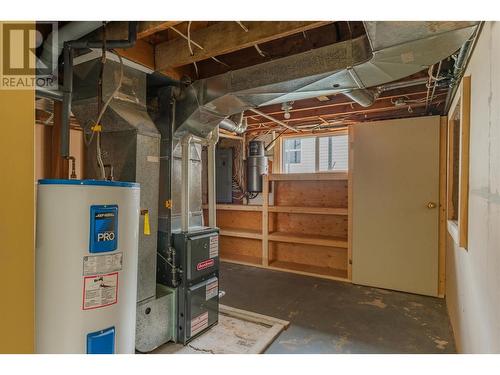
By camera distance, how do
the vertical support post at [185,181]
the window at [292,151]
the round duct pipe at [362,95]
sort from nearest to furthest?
the vertical support post at [185,181] → the round duct pipe at [362,95] → the window at [292,151]

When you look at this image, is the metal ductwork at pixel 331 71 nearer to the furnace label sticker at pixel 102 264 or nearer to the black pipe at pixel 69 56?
the black pipe at pixel 69 56

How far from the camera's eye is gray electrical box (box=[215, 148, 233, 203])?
4.82 meters

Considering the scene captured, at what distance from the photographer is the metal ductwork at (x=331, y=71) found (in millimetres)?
1332

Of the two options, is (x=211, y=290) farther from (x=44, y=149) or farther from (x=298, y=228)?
(x=44, y=149)

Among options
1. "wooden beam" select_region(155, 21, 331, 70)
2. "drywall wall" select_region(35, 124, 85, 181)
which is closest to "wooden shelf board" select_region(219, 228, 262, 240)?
"drywall wall" select_region(35, 124, 85, 181)

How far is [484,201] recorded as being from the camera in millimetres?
1231

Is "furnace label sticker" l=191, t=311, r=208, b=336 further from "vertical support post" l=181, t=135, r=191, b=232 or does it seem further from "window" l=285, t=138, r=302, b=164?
"window" l=285, t=138, r=302, b=164

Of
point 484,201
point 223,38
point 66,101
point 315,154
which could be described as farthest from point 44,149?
point 484,201

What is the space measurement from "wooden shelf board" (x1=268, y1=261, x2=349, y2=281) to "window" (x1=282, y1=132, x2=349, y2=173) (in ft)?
4.75

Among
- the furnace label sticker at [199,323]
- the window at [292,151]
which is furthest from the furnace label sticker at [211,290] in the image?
the window at [292,151]

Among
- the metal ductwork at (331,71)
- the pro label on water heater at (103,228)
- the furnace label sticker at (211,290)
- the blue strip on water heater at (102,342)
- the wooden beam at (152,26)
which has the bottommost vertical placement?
the furnace label sticker at (211,290)

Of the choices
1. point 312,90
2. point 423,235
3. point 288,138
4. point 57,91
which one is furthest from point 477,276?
point 288,138

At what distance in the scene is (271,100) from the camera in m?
2.19

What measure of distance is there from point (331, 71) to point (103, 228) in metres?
1.49
